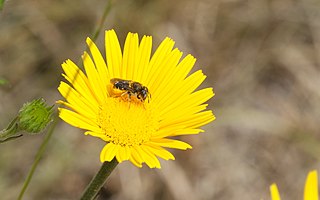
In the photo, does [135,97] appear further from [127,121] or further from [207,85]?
[207,85]

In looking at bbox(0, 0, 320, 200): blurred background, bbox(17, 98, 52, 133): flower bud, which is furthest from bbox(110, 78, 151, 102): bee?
bbox(0, 0, 320, 200): blurred background

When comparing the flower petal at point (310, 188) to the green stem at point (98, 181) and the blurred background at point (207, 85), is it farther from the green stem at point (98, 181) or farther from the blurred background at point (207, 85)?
the blurred background at point (207, 85)

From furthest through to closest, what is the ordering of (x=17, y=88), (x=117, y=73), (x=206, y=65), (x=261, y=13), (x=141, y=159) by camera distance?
1. (x=261, y=13)
2. (x=206, y=65)
3. (x=17, y=88)
4. (x=117, y=73)
5. (x=141, y=159)

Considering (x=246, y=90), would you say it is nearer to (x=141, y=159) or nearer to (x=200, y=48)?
(x=200, y=48)

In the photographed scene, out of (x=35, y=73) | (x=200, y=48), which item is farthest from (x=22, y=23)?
(x=200, y=48)

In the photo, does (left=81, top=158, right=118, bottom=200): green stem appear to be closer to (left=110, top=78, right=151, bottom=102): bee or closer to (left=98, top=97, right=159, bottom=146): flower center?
(left=98, top=97, right=159, bottom=146): flower center

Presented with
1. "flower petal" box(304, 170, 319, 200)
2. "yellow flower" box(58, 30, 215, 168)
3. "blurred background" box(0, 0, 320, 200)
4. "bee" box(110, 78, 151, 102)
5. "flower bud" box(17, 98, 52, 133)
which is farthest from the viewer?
"blurred background" box(0, 0, 320, 200)

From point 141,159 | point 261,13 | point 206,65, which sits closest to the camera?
point 141,159
